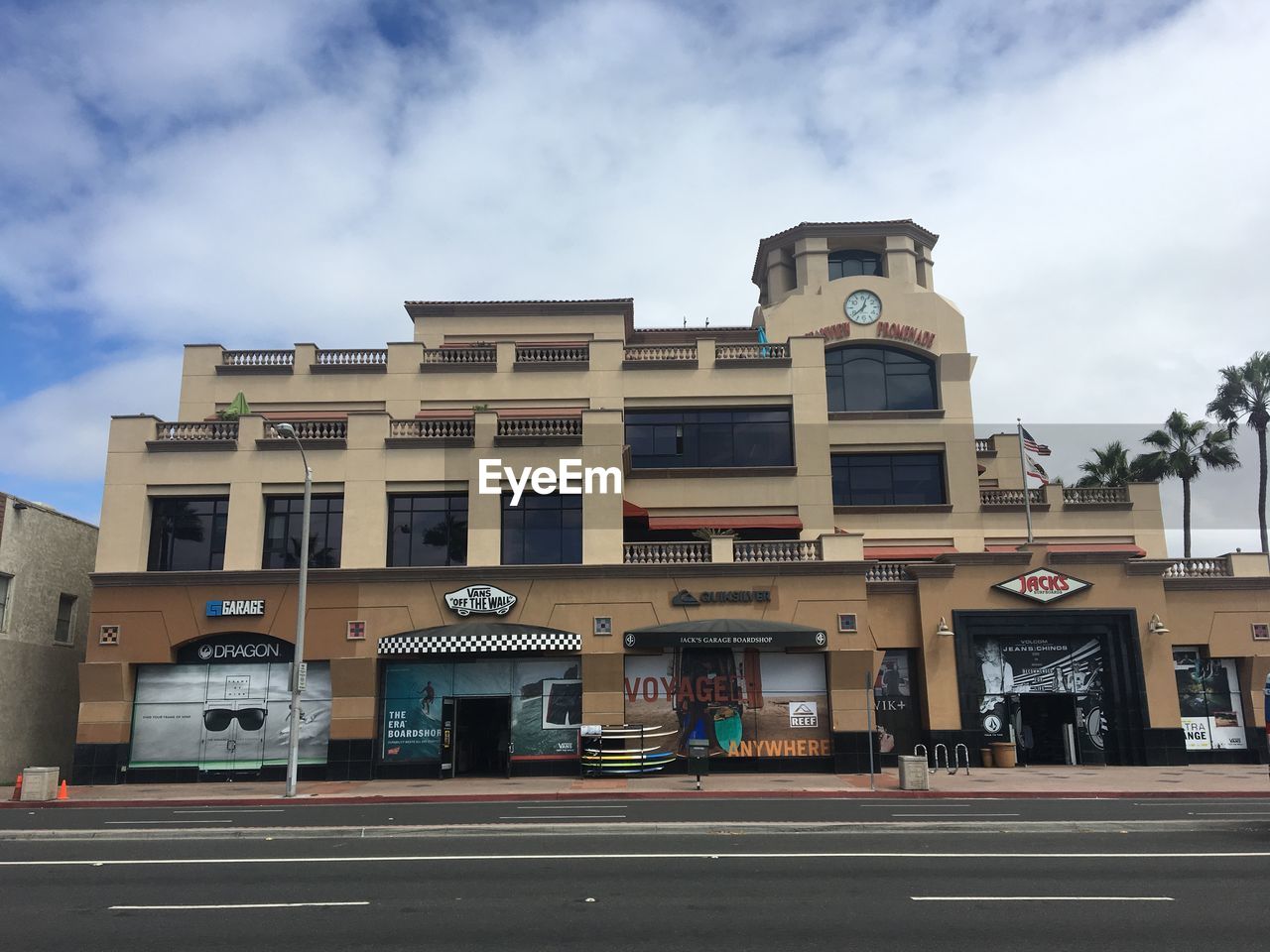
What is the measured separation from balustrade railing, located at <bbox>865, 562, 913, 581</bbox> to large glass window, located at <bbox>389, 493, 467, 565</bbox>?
45.5 feet

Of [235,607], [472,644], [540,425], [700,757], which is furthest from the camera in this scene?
[540,425]

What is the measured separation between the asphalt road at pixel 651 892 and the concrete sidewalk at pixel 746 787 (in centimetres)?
757

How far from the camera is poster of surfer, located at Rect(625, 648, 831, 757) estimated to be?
31.0 meters

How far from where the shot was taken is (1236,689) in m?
33.7

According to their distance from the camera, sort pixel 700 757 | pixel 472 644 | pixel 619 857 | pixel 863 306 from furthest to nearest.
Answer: pixel 863 306, pixel 472 644, pixel 700 757, pixel 619 857

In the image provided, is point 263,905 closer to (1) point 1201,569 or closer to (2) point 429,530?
→ (2) point 429,530

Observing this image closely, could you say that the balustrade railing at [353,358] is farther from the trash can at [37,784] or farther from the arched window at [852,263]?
the arched window at [852,263]

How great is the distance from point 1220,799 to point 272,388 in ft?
110

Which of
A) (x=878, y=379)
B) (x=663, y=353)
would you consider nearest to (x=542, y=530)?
(x=663, y=353)

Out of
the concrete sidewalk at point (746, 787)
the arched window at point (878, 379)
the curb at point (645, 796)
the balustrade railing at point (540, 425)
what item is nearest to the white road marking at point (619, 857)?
the curb at point (645, 796)

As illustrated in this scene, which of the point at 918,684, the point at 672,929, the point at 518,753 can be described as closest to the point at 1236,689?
the point at 918,684

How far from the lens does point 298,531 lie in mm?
32938

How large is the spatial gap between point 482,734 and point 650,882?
19779 millimetres

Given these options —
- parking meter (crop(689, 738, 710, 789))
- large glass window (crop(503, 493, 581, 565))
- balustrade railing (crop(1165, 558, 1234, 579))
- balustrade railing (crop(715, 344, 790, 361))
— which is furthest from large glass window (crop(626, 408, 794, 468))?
balustrade railing (crop(1165, 558, 1234, 579))
